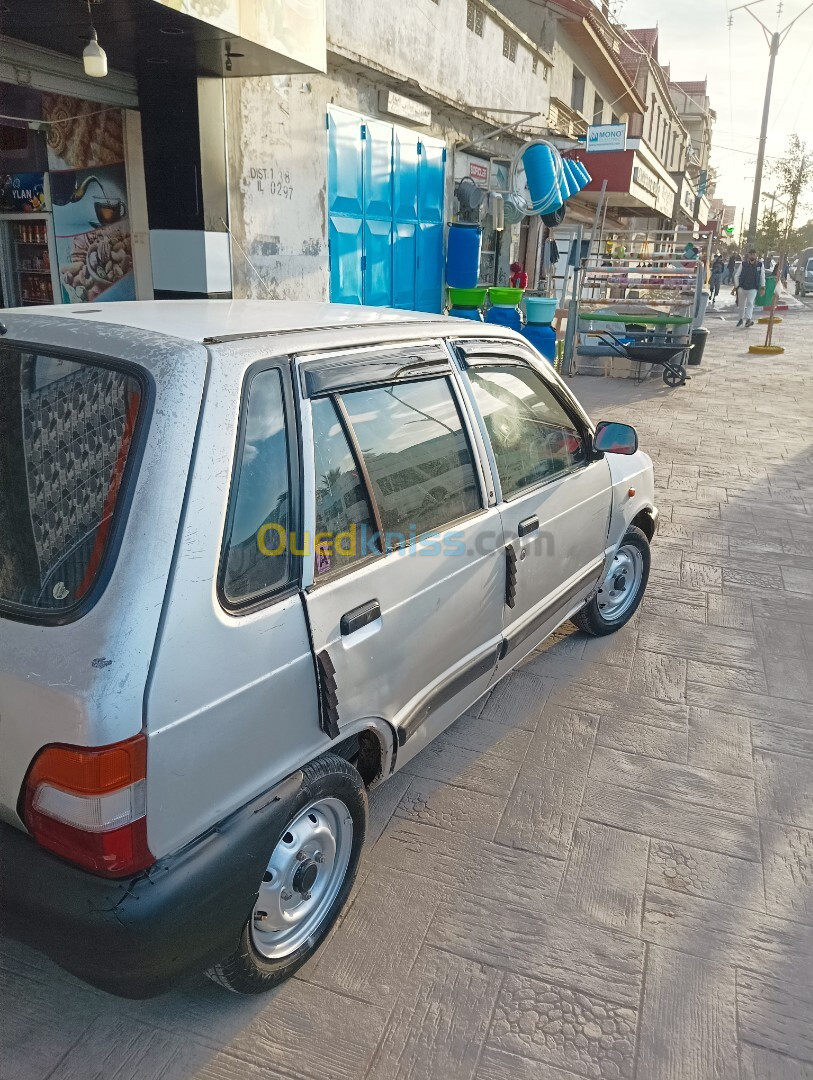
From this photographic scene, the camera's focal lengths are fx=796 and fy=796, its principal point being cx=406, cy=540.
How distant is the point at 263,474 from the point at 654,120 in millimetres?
40188

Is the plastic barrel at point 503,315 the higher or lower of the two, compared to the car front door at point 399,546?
higher

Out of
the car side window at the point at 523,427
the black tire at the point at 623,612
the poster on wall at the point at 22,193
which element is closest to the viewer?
the car side window at the point at 523,427

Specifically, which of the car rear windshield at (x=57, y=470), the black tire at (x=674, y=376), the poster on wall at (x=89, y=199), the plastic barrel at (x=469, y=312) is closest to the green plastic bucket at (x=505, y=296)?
the plastic barrel at (x=469, y=312)

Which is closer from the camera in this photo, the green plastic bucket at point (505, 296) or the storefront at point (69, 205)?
the storefront at point (69, 205)

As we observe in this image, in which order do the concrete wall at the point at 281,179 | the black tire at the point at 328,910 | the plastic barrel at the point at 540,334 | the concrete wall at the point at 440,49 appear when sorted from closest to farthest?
the black tire at the point at 328,910 → the concrete wall at the point at 281,179 → the concrete wall at the point at 440,49 → the plastic barrel at the point at 540,334

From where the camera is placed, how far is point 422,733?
8.93 feet

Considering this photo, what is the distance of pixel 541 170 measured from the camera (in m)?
13.3

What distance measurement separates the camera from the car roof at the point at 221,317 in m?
2.13

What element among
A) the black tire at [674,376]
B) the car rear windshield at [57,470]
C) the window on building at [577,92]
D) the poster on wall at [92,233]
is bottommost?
the black tire at [674,376]

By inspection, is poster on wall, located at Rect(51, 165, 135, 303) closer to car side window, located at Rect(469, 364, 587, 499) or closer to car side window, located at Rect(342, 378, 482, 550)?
car side window, located at Rect(469, 364, 587, 499)

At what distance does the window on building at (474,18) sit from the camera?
42.8 ft

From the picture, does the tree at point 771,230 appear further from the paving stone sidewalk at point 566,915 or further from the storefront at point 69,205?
the paving stone sidewalk at point 566,915

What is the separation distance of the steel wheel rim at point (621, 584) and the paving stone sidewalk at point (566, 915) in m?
0.18

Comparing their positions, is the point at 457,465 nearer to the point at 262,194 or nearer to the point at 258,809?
the point at 258,809
